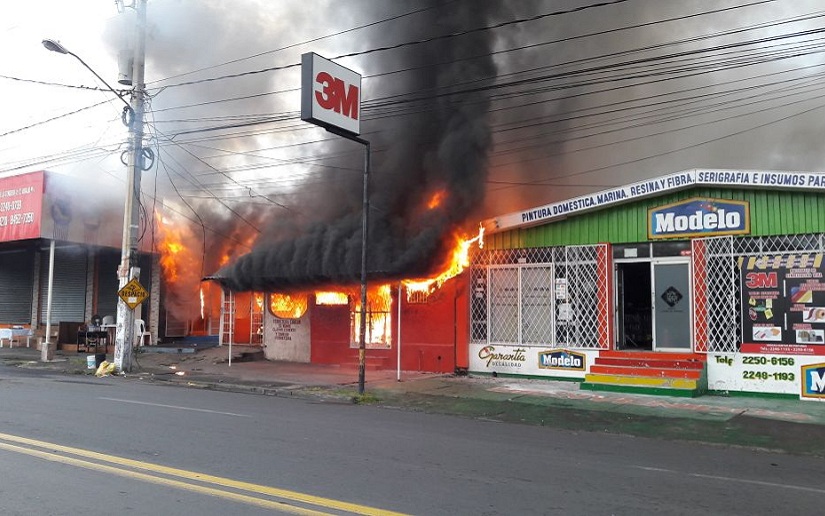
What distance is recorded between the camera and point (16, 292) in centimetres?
2573

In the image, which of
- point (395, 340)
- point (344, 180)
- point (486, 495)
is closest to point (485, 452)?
point (486, 495)

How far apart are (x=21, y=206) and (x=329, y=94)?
1411cm

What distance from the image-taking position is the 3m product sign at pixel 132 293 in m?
16.8

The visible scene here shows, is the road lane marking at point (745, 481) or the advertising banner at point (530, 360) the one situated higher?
the advertising banner at point (530, 360)

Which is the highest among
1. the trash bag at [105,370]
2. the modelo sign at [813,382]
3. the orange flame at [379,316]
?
the orange flame at [379,316]

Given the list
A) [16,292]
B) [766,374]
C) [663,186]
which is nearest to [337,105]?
[663,186]

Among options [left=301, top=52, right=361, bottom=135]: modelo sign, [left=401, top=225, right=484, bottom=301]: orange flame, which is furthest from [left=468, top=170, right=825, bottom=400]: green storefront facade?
[left=301, top=52, right=361, bottom=135]: modelo sign

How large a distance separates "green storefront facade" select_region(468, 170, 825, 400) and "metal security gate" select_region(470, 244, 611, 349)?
0.03 m

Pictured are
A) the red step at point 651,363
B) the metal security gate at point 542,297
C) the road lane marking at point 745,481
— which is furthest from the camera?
the metal security gate at point 542,297

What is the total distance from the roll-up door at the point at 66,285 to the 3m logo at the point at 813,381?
2416 centimetres

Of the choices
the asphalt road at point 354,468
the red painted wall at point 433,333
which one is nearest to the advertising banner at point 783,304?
the asphalt road at point 354,468

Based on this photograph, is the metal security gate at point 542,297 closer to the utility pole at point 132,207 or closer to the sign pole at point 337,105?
the sign pole at point 337,105

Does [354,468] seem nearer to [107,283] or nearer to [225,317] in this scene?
[225,317]

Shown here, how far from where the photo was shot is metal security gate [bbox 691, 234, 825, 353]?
42.4 ft
